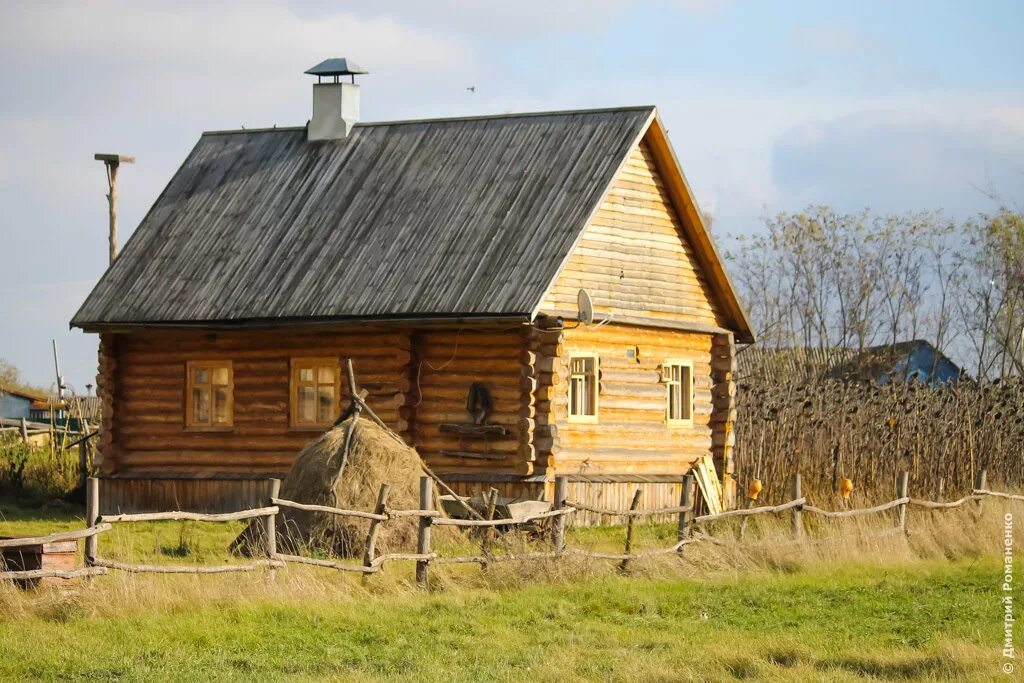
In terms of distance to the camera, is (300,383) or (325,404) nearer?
(325,404)

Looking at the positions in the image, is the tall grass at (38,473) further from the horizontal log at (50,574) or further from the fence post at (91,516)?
the horizontal log at (50,574)

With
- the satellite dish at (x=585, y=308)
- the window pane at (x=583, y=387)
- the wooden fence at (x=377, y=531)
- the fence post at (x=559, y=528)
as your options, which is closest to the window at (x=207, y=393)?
the window pane at (x=583, y=387)

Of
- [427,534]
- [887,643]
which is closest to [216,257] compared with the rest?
[427,534]

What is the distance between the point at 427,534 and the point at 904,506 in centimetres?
801

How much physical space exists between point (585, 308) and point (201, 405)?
281 inches

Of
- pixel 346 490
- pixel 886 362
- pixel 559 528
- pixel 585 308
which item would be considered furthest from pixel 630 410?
pixel 886 362

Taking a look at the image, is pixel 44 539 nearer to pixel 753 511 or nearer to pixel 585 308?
pixel 753 511

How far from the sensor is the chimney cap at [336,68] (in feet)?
92.8

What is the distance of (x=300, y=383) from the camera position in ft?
81.8

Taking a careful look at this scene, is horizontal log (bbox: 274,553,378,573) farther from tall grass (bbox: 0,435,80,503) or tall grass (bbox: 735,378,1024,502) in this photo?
tall grass (bbox: 0,435,80,503)

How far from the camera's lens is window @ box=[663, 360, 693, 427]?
2559cm

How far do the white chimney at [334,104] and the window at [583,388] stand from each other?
23.0ft

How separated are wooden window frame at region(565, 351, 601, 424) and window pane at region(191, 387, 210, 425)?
632 cm

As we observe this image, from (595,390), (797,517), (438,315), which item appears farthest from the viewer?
(595,390)
